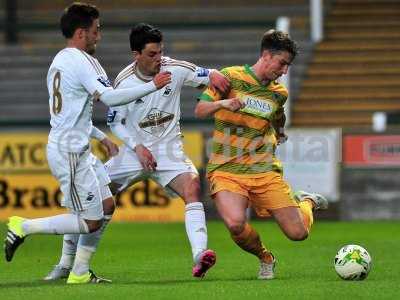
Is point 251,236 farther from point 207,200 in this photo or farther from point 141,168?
point 207,200

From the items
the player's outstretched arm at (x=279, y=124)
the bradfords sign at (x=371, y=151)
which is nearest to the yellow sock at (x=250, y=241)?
the player's outstretched arm at (x=279, y=124)

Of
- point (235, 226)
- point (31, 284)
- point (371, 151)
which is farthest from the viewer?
point (371, 151)

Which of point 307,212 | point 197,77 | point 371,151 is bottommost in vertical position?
point 371,151

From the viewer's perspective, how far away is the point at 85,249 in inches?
364

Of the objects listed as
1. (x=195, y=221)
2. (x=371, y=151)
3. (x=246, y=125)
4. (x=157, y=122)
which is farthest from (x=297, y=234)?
(x=371, y=151)

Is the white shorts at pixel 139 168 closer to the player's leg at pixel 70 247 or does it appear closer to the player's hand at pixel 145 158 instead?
the player's hand at pixel 145 158

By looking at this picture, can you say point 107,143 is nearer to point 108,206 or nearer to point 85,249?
point 108,206

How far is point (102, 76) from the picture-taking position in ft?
29.0

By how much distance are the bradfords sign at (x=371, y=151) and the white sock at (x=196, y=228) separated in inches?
331

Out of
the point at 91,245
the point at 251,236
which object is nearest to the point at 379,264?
the point at 251,236

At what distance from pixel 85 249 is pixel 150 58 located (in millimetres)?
1517

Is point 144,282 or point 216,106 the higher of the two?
point 216,106

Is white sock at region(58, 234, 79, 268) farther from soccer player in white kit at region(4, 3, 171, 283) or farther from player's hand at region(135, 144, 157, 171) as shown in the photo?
player's hand at region(135, 144, 157, 171)

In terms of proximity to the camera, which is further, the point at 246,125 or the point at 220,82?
the point at 246,125
